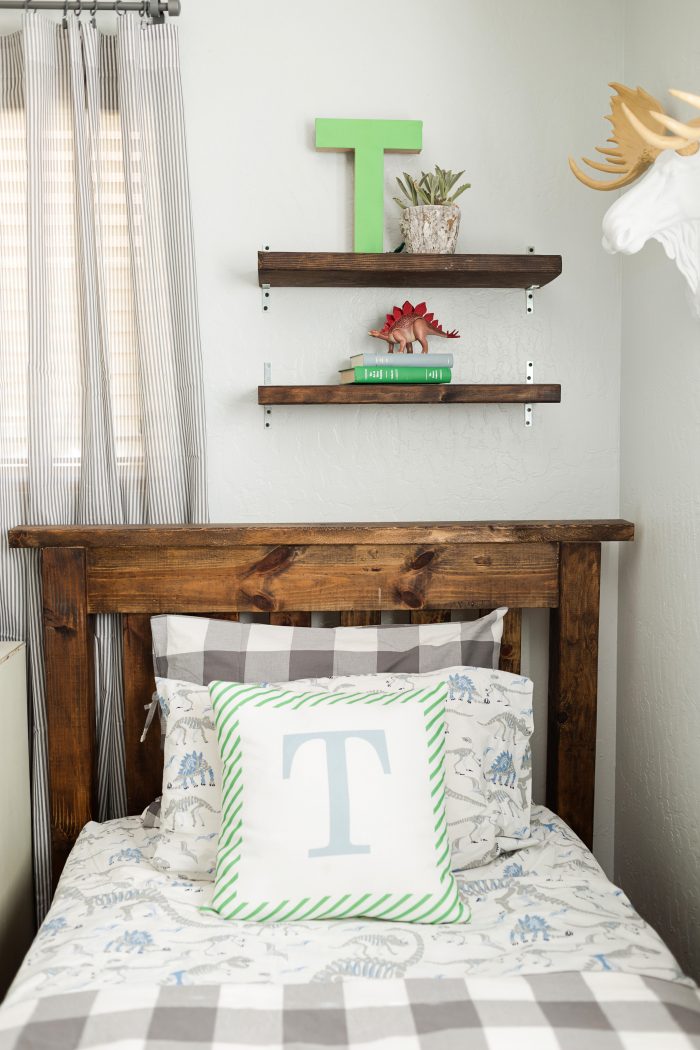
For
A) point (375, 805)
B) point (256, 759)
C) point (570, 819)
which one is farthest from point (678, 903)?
point (256, 759)

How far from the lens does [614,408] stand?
2033mm

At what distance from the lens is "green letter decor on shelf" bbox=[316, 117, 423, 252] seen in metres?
1.89

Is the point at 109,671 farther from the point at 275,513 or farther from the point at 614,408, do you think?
the point at 614,408

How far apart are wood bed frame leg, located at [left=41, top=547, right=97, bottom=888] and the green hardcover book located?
71 centimetres

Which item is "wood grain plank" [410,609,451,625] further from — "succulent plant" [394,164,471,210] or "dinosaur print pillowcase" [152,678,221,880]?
"succulent plant" [394,164,471,210]

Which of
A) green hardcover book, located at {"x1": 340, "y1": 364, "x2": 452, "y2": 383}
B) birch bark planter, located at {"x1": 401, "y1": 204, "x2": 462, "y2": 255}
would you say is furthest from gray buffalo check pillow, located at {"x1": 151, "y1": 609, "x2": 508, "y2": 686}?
birch bark planter, located at {"x1": 401, "y1": 204, "x2": 462, "y2": 255}

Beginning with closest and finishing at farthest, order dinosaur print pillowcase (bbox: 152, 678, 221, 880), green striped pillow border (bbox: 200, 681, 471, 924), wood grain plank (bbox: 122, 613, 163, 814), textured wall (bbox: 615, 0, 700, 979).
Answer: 1. green striped pillow border (bbox: 200, 681, 471, 924)
2. dinosaur print pillowcase (bbox: 152, 678, 221, 880)
3. textured wall (bbox: 615, 0, 700, 979)
4. wood grain plank (bbox: 122, 613, 163, 814)

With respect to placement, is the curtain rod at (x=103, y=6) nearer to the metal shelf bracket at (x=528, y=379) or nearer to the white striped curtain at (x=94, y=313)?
the white striped curtain at (x=94, y=313)

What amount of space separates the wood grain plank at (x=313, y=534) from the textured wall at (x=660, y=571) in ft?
0.47

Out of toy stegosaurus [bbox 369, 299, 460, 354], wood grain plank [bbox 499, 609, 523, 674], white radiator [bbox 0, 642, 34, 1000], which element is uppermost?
toy stegosaurus [bbox 369, 299, 460, 354]

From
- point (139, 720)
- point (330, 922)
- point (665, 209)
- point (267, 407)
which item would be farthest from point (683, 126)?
point (139, 720)

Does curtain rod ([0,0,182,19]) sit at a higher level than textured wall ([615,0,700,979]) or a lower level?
higher

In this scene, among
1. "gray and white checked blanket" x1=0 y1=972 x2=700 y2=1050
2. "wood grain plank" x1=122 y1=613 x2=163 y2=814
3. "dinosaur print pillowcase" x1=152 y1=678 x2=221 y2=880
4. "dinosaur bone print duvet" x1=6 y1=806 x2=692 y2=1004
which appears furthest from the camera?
"wood grain plank" x1=122 y1=613 x2=163 y2=814

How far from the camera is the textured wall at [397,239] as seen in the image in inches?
75.7
